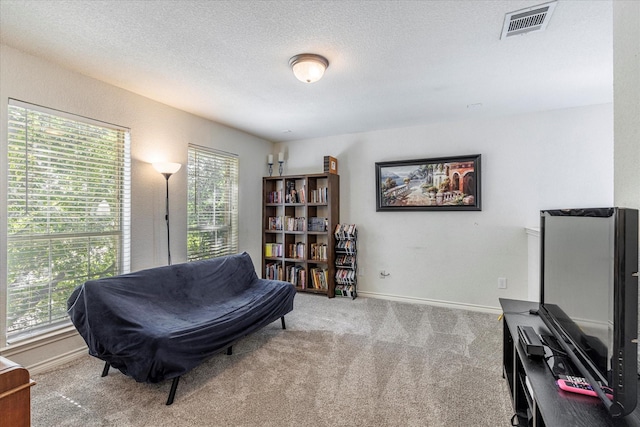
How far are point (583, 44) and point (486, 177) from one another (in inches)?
69.5

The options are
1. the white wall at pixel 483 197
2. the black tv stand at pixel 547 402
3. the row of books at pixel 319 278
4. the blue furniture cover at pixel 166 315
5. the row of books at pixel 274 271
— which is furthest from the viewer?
the row of books at pixel 274 271

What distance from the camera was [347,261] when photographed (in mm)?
4211

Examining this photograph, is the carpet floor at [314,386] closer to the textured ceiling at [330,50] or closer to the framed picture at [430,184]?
the framed picture at [430,184]

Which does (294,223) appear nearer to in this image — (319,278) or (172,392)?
(319,278)

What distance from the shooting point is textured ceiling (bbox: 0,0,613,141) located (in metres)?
1.72

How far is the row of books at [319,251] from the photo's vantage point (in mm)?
4320

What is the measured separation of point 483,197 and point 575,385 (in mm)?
2898

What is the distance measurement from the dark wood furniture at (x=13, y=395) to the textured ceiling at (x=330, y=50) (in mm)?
1822

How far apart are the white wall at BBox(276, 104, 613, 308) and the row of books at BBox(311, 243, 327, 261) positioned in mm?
514

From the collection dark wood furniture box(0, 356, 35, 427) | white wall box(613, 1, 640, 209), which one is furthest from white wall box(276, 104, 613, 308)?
dark wood furniture box(0, 356, 35, 427)

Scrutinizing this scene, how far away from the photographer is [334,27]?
1871 mm

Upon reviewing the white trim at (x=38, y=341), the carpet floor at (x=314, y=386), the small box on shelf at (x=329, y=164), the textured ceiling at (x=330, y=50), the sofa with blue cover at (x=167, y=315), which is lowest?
the carpet floor at (x=314, y=386)

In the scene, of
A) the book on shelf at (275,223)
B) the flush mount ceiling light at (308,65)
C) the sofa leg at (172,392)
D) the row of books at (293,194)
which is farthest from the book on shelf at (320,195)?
the sofa leg at (172,392)

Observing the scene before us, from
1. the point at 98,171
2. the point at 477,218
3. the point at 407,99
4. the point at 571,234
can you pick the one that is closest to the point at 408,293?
the point at 477,218
